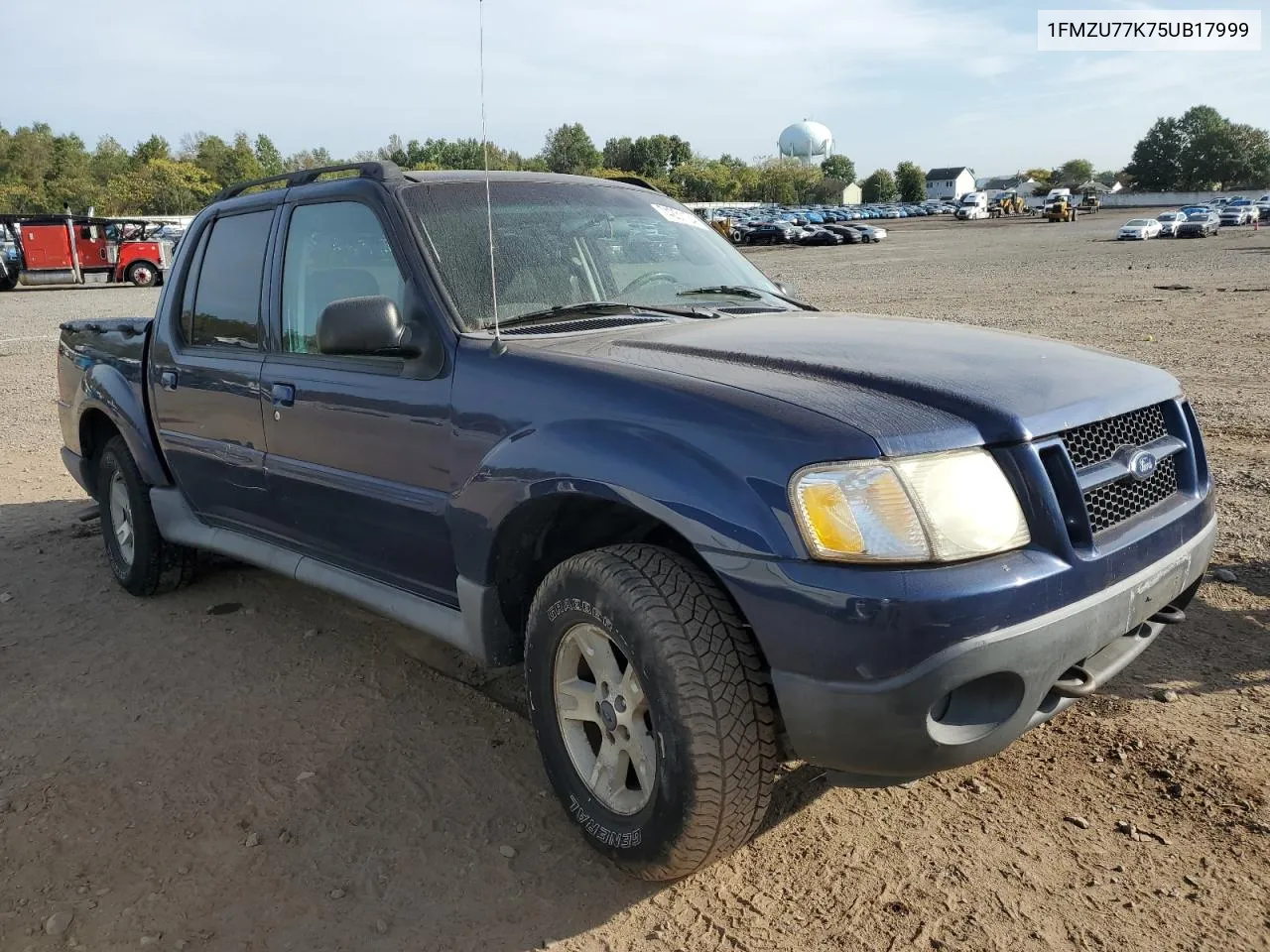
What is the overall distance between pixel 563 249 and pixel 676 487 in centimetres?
143

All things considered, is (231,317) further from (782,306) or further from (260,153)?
(260,153)

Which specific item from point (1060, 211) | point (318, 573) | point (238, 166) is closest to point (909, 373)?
point (318, 573)

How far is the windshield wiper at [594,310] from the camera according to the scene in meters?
3.14

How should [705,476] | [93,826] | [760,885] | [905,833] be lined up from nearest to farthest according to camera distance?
[705,476] → [760,885] → [905,833] → [93,826]

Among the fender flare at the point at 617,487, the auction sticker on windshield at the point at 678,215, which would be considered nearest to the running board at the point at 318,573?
the fender flare at the point at 617,487

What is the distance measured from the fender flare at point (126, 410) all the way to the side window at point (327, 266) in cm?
132

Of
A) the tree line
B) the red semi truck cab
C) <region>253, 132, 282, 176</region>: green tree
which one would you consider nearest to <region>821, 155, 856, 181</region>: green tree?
the tree line

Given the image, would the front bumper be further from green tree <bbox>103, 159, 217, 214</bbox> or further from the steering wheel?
green tree <bbox>103, 159, 217, 214</bbox>

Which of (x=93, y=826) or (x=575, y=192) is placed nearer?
(x=93, y=826)

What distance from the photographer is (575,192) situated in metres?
3.77

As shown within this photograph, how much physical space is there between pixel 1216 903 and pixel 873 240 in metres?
56.8

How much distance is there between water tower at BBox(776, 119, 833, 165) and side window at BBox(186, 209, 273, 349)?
540 ft

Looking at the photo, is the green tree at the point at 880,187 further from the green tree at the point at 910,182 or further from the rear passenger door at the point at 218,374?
the rear passenger door at the point at 218,374

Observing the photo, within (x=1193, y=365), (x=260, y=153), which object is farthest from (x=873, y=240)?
(x=260, y=153)
